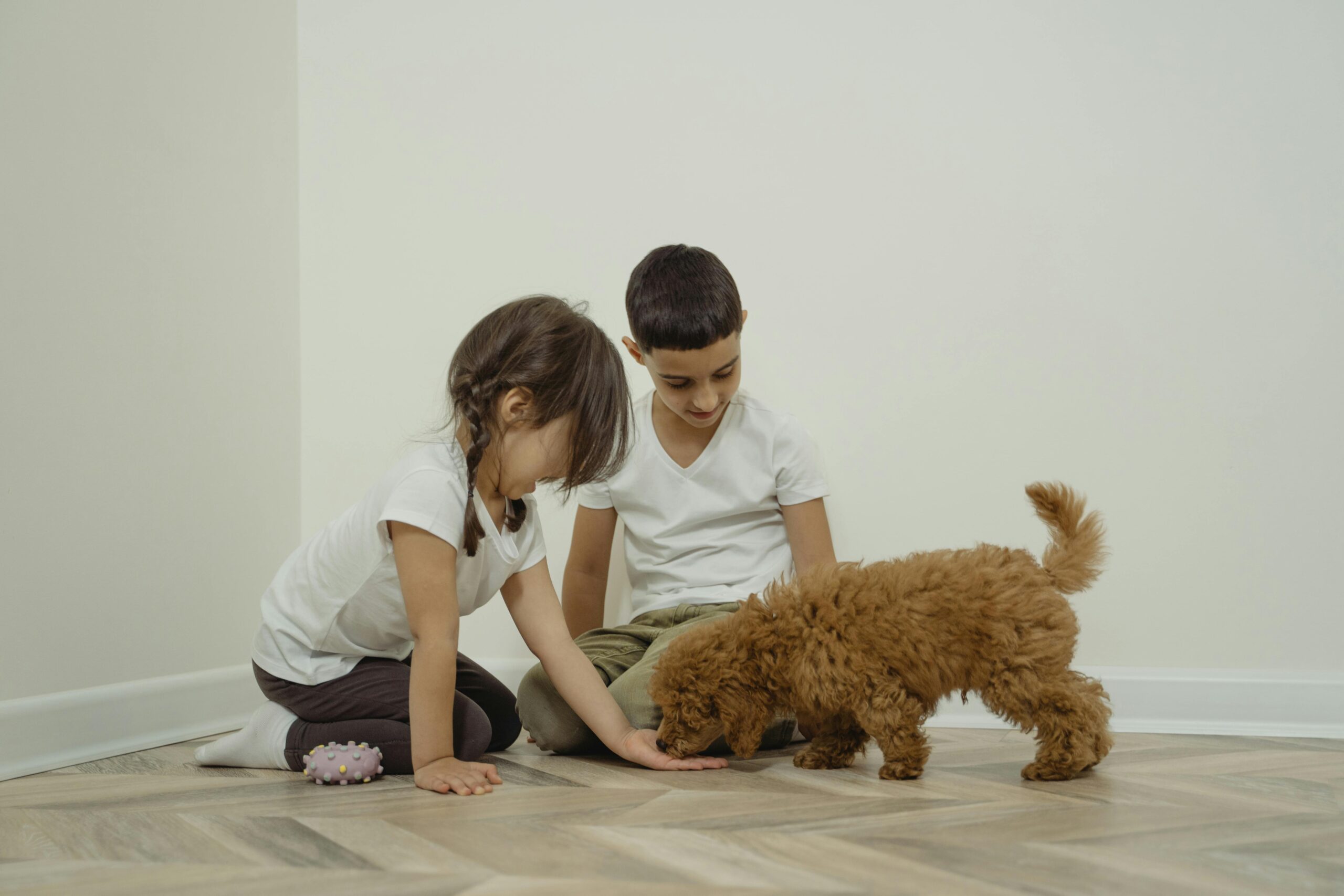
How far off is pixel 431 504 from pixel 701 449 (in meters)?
0.66

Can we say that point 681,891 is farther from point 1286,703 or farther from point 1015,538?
point 1286,703

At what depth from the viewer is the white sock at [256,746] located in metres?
1.51

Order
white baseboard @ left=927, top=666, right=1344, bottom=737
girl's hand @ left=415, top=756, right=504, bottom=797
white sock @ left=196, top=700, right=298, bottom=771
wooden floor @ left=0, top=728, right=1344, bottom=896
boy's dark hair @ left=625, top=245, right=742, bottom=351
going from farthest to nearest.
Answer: white baseboard @ left=927, top=666, right=1344, bottom=737, boy's dark hair @ left=625, top=245, right=742, bottom=351, white sock @ left=196, top=700, right=298, bottom=771, girl's hand @ left=415, top=756, right=504, bottom=797, wooden floor @ left=0, top=728, right=1344, bottom=896

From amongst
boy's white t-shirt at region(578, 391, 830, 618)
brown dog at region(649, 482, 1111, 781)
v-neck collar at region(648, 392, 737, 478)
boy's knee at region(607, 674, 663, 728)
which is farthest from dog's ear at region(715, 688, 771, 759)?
v-neck collar at region(648, 392, 737, 478)

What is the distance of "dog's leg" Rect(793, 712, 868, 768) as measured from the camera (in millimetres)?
1430

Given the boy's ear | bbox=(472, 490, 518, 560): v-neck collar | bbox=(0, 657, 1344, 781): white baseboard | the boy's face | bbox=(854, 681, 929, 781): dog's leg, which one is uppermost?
the boy's ear

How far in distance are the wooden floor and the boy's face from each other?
606 millimetres

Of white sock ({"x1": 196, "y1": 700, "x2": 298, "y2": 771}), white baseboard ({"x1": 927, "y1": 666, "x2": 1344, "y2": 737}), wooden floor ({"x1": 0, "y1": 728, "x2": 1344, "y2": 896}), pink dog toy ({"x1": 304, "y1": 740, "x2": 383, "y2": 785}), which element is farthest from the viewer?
white baseboard ({"x1": 927, "y1": 666, "x2": 1344, "y2": 737})

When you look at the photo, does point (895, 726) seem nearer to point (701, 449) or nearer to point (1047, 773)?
point (1047, 773)

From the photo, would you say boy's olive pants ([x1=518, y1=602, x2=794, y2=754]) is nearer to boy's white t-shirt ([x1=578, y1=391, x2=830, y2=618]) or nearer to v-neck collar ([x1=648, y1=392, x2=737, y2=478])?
boy's white t-shirt ([x1=578, y1=391, x2=830, y2=618])

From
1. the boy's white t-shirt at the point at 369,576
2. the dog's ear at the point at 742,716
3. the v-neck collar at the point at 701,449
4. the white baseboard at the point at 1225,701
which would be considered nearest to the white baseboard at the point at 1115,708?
the white baseboard at the point at 1225,701

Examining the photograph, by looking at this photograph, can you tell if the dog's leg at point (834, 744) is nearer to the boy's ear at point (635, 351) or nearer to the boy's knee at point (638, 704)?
the boy's knee at point (638, 704)

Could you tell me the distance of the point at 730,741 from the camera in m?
1.35

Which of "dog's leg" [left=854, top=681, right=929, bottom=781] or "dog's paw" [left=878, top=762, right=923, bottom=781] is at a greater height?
"dog's leg" [left=854, top=681, right=929, bottom=781]
